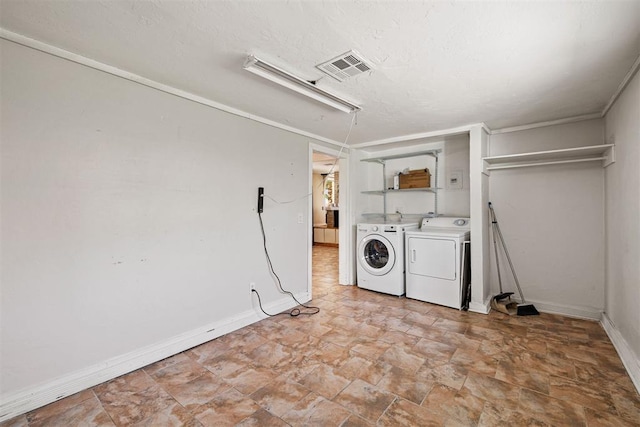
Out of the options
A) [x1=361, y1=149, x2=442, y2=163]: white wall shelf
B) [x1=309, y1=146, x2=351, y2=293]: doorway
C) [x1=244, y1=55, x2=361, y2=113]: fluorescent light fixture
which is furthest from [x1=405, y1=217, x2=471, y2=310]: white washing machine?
[x1=309, y1=146, x2=351, y2=293]: doorway

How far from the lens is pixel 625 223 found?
7.34 ft

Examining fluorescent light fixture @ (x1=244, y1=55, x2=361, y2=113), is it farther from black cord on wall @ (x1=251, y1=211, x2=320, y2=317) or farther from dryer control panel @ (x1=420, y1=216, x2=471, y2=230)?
dryer control panel @ (x1=420, y1=216, x2=471, y2=230)

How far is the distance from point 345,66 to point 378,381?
2.24 m

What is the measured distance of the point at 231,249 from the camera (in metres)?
2.78

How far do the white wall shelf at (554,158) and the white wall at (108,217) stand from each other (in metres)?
2.90

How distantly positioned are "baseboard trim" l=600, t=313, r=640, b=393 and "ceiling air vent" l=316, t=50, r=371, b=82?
279cm

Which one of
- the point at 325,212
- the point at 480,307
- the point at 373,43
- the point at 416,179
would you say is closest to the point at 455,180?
the point at 416,179

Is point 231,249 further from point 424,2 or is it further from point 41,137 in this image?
point 424,2

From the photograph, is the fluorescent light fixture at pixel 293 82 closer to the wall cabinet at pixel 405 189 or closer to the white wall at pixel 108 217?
the white wall at pixel 108 217

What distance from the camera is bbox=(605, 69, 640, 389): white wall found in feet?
6.45

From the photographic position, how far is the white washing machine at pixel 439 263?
3.32 metres

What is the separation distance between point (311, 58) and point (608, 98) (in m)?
2.78

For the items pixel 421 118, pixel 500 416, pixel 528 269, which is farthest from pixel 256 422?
pixel 528 269

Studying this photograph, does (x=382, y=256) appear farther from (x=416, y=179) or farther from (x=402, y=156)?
(x=402, y=156)
